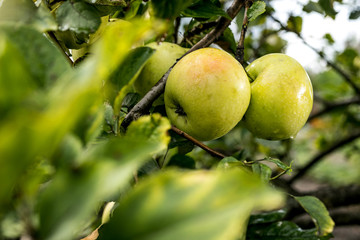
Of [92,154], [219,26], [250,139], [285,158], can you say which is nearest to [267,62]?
[219,26]

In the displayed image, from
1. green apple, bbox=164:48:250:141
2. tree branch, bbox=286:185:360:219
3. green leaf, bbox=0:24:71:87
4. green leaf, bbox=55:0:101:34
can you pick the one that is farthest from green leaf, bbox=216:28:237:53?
tree branch, bbox=286:185:360:219

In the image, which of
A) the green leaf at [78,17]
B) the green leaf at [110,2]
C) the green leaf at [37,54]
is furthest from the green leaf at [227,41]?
the green leaf at [37,54]

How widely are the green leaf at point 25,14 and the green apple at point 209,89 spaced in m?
0.24

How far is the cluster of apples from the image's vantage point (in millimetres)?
578

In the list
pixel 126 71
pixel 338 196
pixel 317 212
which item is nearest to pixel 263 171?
pixel 317 212

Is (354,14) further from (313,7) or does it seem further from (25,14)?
(25,14)

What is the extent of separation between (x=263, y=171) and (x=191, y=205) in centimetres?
36

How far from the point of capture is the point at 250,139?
5.43ft

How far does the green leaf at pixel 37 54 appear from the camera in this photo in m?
0.25

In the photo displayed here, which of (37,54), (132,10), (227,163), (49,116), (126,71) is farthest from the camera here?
(132,10)

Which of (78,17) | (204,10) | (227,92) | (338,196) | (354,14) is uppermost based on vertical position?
(78,17)

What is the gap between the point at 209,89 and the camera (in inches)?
22.6

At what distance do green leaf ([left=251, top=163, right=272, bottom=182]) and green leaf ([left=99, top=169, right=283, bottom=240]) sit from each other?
333 millimetres

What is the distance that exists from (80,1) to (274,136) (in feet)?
1.53
